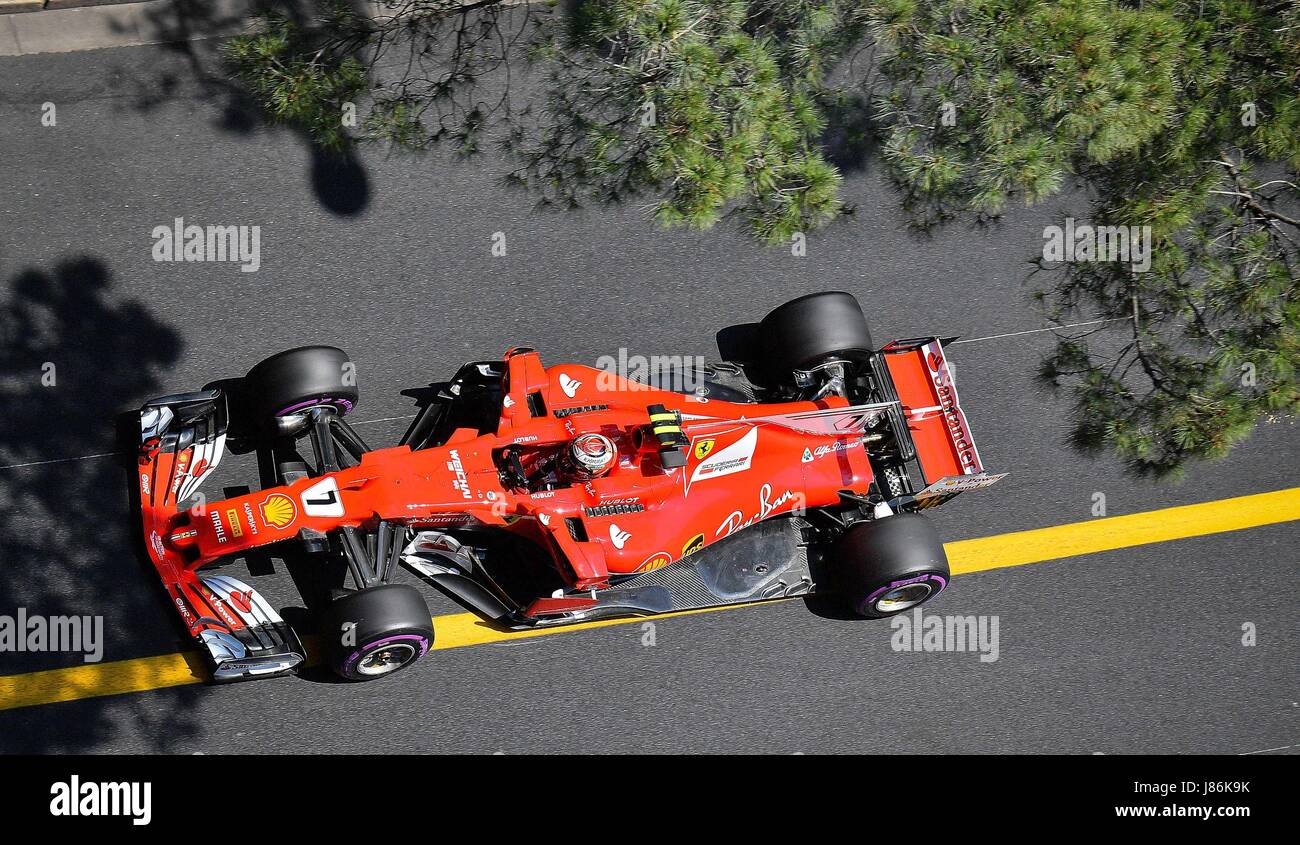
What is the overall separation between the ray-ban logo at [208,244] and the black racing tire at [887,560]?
15.0 feet

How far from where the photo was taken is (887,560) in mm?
7461

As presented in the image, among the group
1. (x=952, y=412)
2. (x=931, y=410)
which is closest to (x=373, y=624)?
(x=931, y=410)

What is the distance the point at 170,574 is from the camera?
6.89 m

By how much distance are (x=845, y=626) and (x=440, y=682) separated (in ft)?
9.10

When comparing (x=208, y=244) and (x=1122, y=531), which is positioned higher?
(x=208, y=244)

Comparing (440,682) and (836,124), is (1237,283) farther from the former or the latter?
(440,682)

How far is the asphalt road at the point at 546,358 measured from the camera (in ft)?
24.9

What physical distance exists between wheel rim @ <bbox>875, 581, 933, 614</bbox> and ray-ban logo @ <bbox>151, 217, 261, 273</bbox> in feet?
16.2

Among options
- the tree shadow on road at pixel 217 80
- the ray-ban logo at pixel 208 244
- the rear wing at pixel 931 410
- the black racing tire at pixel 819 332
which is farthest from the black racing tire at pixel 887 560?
the ray-ban logo at pixel 208 244

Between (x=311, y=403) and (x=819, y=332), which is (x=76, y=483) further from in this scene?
(x=819, y=332)

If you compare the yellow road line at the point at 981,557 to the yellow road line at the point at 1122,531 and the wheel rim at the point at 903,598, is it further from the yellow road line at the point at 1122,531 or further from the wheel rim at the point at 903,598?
the wheel rim at the point at 903,598

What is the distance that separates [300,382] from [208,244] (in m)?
1.74

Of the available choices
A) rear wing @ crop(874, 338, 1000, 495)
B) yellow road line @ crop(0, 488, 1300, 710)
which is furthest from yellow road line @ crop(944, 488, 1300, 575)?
rear wing @ crop(874, 338, 1000, 495)
